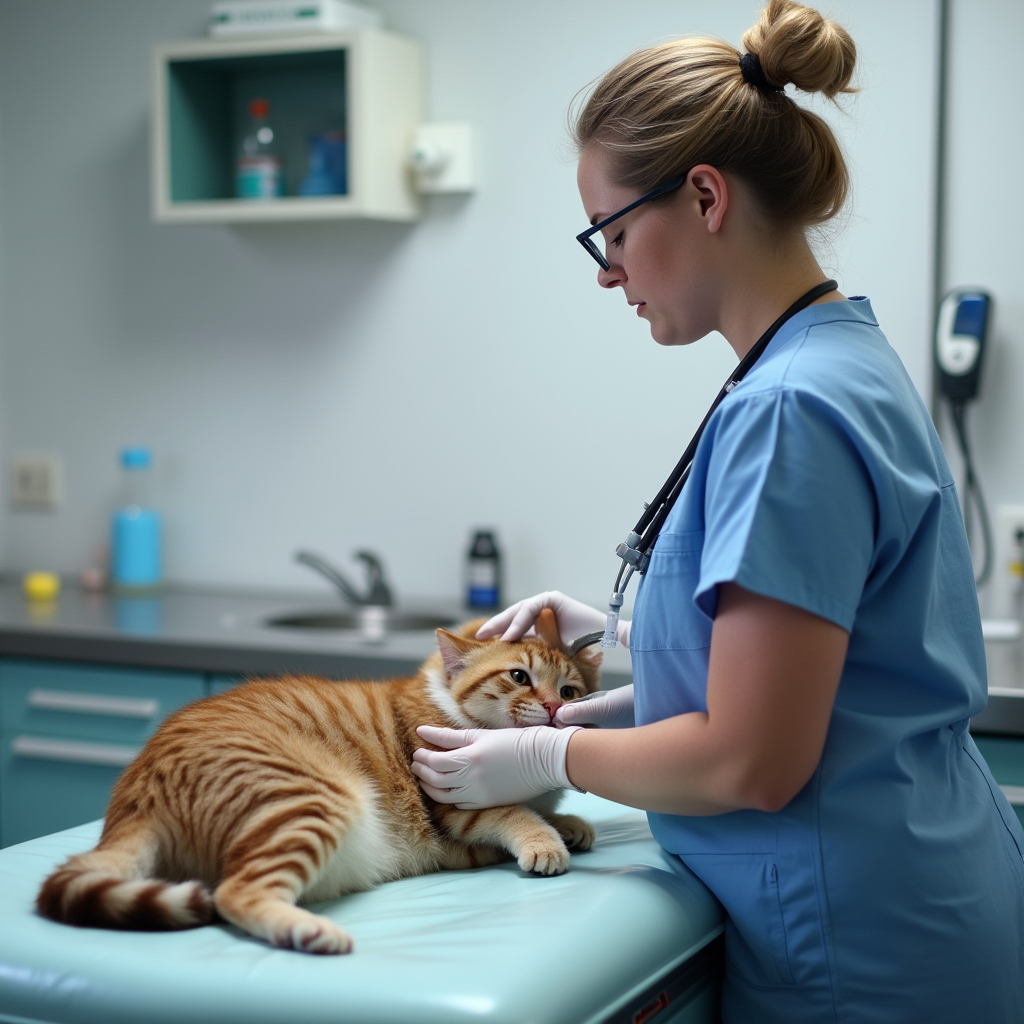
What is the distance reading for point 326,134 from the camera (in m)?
2.68

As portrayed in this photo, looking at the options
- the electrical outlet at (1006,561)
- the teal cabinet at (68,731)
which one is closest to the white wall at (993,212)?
the electrical outlet at (1006,561)

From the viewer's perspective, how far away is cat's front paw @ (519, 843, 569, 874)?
1155mm

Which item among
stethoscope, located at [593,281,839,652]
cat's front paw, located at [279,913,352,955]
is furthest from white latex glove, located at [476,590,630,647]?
cat's front paw, located at [279,913,352,955]

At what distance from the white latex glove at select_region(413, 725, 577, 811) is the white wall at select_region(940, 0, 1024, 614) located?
1.43 meters

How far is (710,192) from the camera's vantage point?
1139mm

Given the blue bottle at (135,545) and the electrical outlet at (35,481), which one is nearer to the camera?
the blue bottle at (135,545)

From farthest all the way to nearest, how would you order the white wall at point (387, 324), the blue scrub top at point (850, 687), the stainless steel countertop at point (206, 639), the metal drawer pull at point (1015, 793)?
the white wall at point (387, 324) < the stainless steel countertop at point (206, 639) < the metal drawer pull at point (1015, 793) < the blue scrub top at point (850, 687)

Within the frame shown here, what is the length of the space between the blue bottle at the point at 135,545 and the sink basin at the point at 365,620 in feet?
1.62

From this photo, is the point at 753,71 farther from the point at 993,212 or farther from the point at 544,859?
the point at 993,212

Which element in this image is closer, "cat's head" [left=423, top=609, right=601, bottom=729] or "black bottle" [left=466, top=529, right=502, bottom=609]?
"cat's head" [left=423, top=609, right=601, bottom=729]

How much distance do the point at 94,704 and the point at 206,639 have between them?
29 centimetres

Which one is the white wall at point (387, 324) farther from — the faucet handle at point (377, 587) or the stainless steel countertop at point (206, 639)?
the stainless steel countertop at point (206, 639)

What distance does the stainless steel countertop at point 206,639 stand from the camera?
2150 mm

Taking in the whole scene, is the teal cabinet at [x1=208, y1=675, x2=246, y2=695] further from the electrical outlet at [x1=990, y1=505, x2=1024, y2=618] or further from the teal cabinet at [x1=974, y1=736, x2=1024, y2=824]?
the electrical outlet at [x1=990, y1=505, x2=1024, y2=618]
